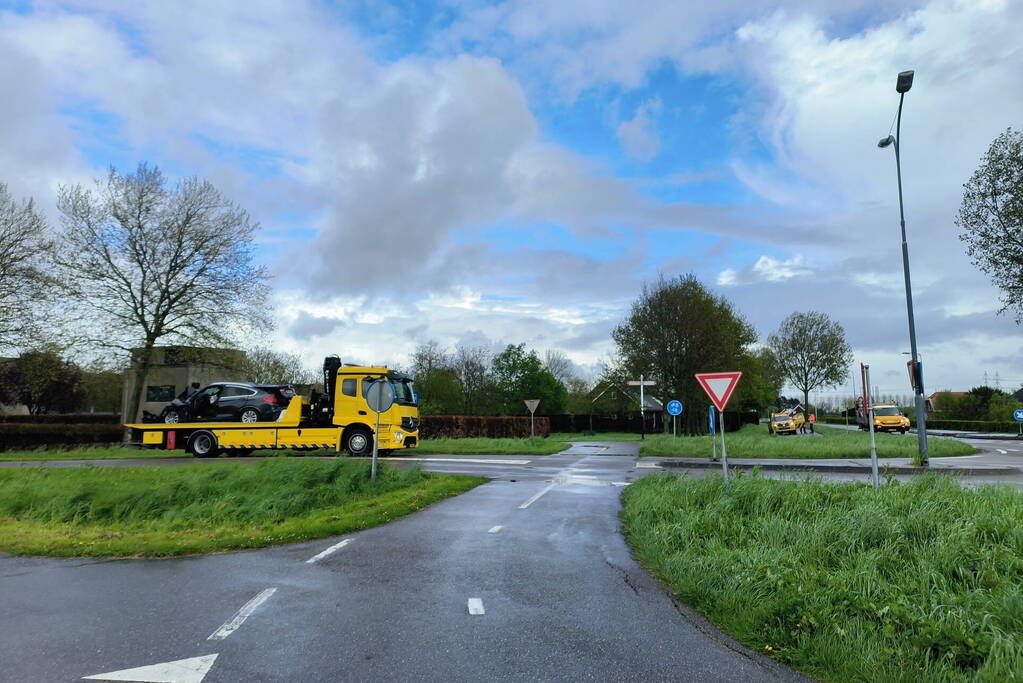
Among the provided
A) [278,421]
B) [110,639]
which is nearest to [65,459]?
[278,421]

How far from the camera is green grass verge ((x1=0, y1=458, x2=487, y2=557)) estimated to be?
8.09m

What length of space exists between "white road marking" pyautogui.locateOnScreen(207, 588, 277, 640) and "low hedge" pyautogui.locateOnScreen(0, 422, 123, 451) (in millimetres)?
29242

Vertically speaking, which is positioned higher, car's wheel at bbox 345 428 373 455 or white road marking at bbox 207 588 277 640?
car's wheel at bbox 345 428 373 455

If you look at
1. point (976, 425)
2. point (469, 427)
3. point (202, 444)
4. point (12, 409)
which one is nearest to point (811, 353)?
point (976, 425)

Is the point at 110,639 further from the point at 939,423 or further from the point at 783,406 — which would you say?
the point at 783,406

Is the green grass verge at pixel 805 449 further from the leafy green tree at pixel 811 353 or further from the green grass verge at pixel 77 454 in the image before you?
the leafy green tree at pixel 811 353

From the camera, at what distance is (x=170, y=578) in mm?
6473

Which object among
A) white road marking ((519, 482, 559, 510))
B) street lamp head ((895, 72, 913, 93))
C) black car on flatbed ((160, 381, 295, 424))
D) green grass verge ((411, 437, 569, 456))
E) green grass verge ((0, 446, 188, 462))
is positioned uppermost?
street lamp head ((895, 72, 913, 93))

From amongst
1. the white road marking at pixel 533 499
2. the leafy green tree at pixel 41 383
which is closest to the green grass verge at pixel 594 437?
the white road marking at pixel 533 499

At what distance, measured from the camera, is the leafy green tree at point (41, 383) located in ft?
106

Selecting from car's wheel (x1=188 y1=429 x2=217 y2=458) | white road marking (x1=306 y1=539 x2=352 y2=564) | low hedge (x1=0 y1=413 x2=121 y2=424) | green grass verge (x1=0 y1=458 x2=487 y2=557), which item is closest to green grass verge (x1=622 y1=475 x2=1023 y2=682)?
white road marking (x1=306 y1=539 x2=352 y2=564)

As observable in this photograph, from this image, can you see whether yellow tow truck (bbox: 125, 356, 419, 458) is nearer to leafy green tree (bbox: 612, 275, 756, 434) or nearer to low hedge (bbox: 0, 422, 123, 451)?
low hedge (bbox: 0, 422, 123, 451)

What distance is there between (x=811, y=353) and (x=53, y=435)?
221 feet

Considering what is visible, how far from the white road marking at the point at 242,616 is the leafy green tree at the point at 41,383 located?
33.5m
